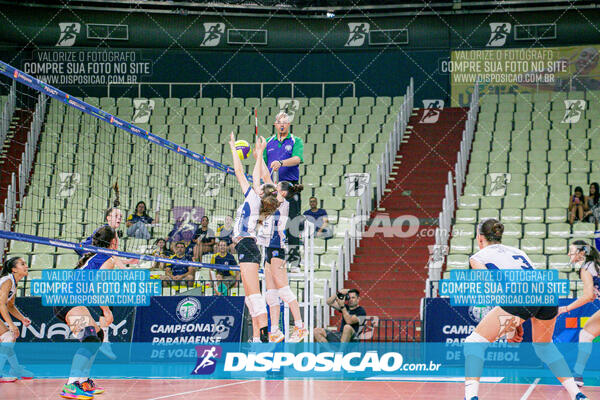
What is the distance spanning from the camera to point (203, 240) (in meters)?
14.8

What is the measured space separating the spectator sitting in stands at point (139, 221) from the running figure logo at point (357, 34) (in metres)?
9.28

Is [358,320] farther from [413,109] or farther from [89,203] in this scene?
[413,109]

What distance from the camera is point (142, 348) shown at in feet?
41.5

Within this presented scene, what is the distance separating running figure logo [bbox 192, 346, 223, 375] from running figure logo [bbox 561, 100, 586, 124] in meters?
12.1

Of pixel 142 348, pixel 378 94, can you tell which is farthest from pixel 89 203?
pixel 378 94

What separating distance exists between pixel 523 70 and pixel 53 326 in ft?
48.5

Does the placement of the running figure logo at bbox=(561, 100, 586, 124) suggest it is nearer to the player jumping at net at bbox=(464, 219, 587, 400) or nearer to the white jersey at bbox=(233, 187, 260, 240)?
the player jumping at net at bbox=(464, 219, 587, 400)

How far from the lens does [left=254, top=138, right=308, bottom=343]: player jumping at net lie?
28.3ft

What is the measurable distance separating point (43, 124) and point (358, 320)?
11.8m

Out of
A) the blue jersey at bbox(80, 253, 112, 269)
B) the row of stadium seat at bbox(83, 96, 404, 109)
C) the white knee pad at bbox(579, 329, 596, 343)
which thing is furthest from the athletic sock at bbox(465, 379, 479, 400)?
Answer: the row of stadium seat at bbox(83, 96, 404, 109)

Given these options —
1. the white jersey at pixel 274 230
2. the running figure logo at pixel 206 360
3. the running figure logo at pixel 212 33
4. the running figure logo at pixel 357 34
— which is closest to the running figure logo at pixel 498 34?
the running figure logo at pixel 357 34

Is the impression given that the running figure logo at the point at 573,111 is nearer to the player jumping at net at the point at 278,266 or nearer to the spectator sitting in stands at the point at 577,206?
the spectator sitting in stands at the point at 577,206

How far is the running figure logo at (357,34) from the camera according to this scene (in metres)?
22.7

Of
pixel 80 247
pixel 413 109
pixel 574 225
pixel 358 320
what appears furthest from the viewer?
pixel 413 109
